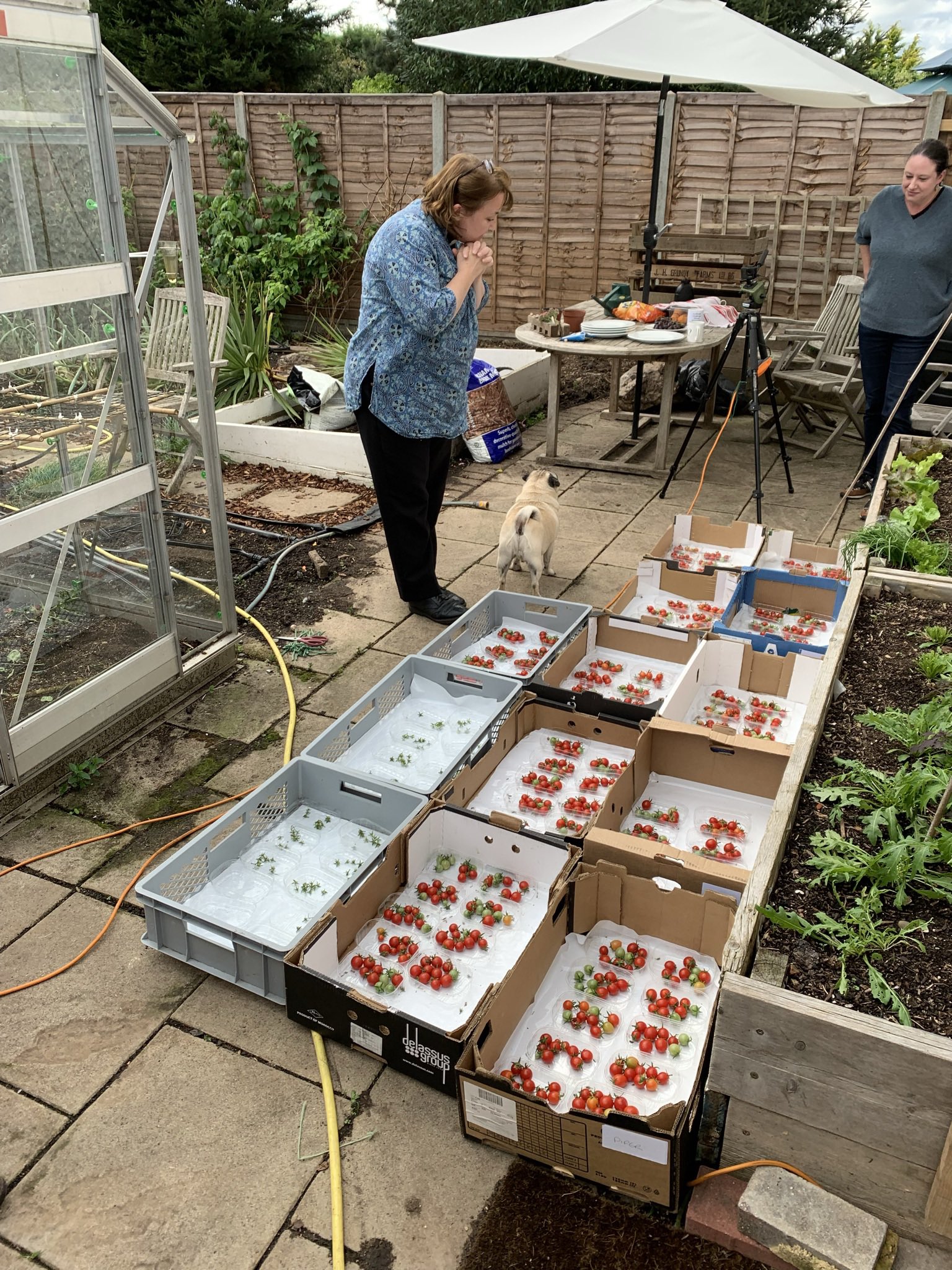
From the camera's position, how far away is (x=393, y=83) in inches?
782

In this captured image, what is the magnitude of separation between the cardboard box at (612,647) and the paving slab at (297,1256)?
186cm

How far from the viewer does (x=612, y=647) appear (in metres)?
3.99

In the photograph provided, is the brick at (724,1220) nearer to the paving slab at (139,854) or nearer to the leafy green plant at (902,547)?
the paving slab at (139,854)

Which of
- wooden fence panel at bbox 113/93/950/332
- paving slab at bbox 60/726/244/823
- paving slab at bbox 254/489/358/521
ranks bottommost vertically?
paving slab at bbox 60/726/244/823

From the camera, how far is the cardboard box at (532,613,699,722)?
3.59m

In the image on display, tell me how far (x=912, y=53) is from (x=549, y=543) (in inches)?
1014

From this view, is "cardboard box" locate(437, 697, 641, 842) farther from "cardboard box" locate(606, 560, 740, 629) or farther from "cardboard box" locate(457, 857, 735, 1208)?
"cardboard box" locate(606, 560, 740, 629)

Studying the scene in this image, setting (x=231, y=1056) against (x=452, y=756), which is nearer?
(x=231, y=1056)

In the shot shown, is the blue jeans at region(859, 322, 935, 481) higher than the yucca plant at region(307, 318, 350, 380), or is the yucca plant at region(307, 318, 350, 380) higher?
the blue jeans at region(859, 322, 935, 481)

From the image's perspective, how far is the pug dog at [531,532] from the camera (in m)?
4.40

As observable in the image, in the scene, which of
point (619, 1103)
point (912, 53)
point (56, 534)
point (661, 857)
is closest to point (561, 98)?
point (56, 534)

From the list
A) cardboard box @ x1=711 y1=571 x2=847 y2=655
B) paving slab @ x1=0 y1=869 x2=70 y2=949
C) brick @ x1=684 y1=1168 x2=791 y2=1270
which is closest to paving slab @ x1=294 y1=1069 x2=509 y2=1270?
brick @ x1=684 y1=1168 x2=791 y2=1270

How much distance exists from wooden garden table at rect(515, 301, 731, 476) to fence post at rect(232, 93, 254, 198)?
16.1ft

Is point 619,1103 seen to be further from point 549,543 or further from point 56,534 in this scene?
point 549,543
